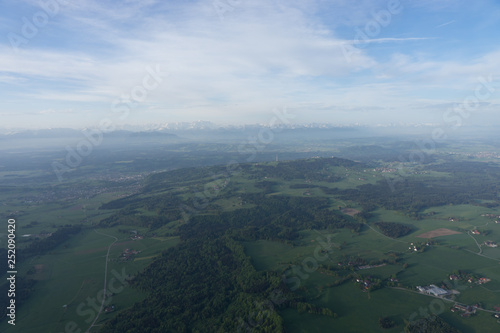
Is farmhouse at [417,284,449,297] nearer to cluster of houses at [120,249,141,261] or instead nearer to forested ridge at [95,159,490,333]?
forested ridge at [95,159,490,333]

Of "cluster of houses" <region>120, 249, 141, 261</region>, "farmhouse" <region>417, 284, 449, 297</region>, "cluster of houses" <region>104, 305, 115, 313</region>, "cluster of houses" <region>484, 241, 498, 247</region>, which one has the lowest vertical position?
"cluster of houses" <region>104, 305, 115, 313</region>

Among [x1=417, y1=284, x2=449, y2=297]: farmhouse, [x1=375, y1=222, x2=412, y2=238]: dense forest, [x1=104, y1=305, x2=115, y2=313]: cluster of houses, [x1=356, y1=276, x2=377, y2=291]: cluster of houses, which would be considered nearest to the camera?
[x1=104, y1=305, x2=115, y2=313]: cluster of houses

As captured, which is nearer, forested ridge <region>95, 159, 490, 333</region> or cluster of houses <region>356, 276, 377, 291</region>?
forested ridge <region>95, 159, 490, 333</region>

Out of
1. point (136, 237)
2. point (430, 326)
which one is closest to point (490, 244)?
point (430, 326)

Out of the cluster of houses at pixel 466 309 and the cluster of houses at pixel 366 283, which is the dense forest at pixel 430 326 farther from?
the cluster of houses at pixel 366 283

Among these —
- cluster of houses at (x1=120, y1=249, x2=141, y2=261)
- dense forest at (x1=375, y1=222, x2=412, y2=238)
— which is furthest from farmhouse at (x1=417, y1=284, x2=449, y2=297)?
cluster of houses at (x1=120, y1=249, x2=141, y2=261)

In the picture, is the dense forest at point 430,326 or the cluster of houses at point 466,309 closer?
the dense forest at point 430,326

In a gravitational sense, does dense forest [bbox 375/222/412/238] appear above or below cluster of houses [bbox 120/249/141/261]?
above

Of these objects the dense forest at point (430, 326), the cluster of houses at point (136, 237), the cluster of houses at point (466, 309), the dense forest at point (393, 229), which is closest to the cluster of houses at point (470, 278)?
the cluster of houses at point (466, 309)

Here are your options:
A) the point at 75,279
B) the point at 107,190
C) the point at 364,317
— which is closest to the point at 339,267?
the point at 364,317

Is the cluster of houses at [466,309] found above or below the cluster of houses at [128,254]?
above

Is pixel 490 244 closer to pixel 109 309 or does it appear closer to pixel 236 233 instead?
pixel 236 233
